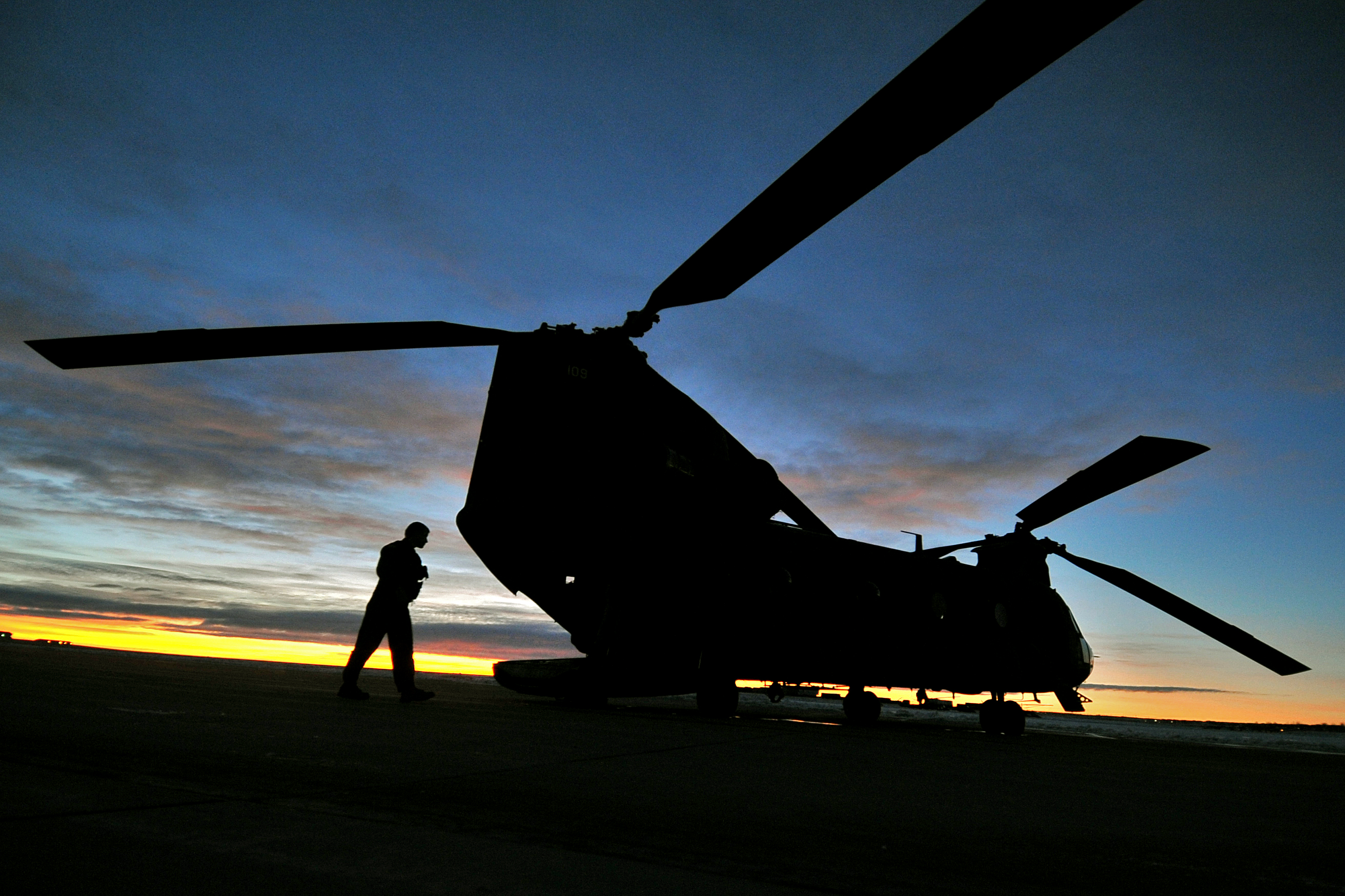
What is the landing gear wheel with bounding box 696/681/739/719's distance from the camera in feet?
34.3

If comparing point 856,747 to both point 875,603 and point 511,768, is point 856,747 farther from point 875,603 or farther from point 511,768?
point 875,603

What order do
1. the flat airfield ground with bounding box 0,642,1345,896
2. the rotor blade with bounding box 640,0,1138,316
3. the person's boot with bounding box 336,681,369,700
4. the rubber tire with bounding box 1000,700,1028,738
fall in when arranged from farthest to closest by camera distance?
the rubber tire with bounding box 1000,700,1028,738, the person's boot with bounding box 336,681,369,700, the rotor blade with bounding box 640,0,1138,316, the flat airfield ground with bounding box 0,642,1345,896

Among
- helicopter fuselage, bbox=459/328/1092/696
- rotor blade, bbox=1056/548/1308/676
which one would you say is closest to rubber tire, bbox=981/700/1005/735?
helicopter fuselage, bbox=459/328/1092/696

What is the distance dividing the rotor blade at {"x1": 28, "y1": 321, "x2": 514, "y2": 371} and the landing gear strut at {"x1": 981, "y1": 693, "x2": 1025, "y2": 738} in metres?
8.76

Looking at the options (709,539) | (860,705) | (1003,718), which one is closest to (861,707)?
(860,705)

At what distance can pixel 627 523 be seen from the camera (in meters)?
9.09

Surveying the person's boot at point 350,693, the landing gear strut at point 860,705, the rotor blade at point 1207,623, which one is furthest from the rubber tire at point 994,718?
the person's boot at point 350,693

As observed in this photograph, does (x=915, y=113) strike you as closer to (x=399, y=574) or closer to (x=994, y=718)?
(x=399, y=574)

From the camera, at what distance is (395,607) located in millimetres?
8641

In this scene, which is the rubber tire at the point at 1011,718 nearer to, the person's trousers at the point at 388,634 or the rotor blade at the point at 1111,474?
the rotor blade at the point at 1111,474

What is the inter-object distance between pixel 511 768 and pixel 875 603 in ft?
28.7

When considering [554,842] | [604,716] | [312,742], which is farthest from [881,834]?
[604,716]

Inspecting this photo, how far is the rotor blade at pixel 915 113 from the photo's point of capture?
3523 mm

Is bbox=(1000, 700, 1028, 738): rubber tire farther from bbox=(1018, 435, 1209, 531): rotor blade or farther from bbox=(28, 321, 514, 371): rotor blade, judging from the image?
bbox=(28, 321, 514, 371): rotor blade
